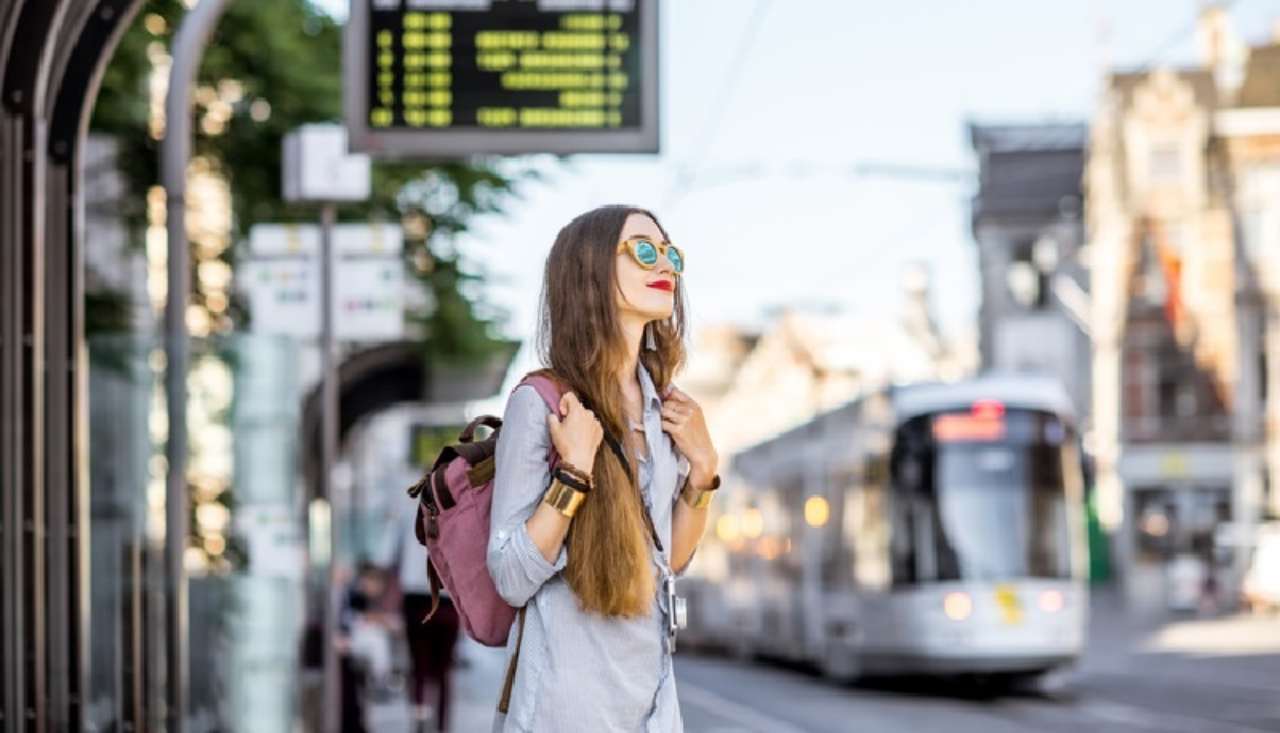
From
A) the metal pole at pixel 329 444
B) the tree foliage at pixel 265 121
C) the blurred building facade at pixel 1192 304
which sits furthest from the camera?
the blurred building facade at pixel 1192 304

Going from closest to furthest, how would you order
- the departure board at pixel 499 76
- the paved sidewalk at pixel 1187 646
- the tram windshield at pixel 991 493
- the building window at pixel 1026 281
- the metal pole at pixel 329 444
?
the departure board at pixel 499 76 < the metal pole at pixel 329 444 < the tram windshield at pixel 991 493 < the paved sidewalk at pixel 1187 646 < the building window at pixel 1026 281

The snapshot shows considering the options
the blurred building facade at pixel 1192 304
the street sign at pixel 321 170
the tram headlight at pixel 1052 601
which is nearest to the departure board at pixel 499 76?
the street sign at pixel 321 170

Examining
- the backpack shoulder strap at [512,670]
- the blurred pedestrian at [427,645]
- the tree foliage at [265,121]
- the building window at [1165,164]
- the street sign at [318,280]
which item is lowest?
Answer: the blurred pedestrian at [427,645]

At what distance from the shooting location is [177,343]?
35.0 feet

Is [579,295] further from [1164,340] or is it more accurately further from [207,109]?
[1164,340]

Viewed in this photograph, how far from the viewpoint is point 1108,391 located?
209ft

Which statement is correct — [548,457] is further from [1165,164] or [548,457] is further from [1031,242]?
[1031,242]

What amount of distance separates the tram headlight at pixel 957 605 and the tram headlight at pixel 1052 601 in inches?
27.7

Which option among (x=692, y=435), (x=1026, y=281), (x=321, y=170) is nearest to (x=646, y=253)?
(x=692, y=435)

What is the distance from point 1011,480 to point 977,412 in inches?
28.3

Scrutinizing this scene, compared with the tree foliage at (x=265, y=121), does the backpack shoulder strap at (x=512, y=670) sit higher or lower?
lower

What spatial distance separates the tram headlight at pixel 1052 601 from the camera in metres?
24.6

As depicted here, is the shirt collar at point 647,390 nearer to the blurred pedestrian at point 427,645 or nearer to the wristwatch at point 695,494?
the wristwatch at point 695,494

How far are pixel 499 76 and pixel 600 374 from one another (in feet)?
18.4
